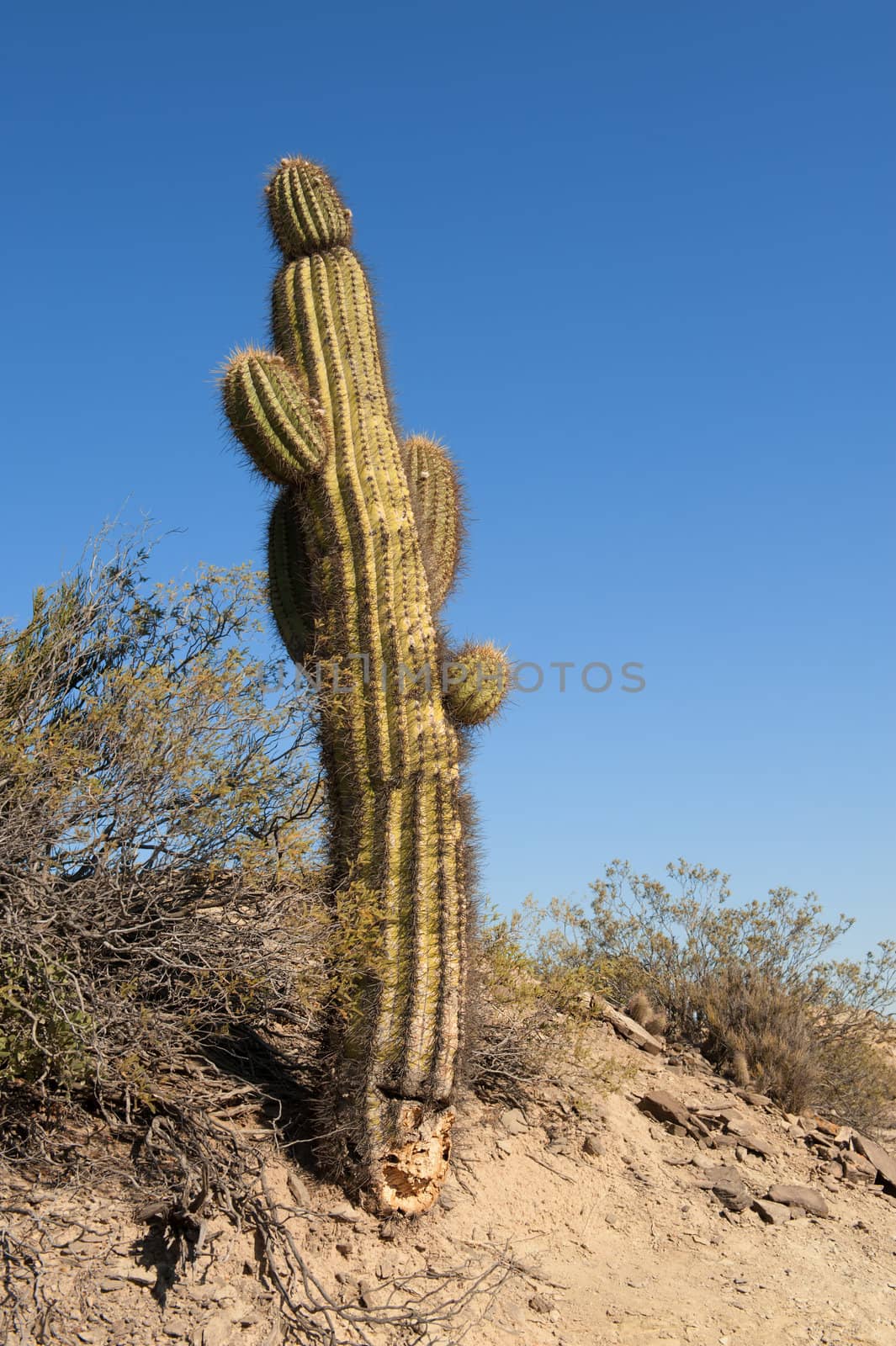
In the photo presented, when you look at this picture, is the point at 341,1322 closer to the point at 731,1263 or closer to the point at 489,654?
the point at 731,1263

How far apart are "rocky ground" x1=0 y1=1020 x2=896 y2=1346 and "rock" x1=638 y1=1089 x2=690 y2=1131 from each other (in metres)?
0.01

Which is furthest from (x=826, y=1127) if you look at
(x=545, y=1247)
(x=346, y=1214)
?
(x=346, y=1214)

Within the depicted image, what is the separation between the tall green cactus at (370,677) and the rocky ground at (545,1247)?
1.55 ft

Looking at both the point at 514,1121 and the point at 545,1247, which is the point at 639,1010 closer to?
the point at 514,1121

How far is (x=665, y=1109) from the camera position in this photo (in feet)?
23.6

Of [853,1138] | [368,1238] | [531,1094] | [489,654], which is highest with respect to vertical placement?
[489,654]

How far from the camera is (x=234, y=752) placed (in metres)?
5.80

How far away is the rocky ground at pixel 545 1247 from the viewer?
4441 millimetres

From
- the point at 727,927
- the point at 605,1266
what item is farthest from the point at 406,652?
the point at 727,927

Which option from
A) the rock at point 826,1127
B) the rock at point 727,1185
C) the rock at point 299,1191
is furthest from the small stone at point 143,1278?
the rock at point 826,1127

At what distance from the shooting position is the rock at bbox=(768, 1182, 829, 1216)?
6.52 meters

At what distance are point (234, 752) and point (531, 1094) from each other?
306cm

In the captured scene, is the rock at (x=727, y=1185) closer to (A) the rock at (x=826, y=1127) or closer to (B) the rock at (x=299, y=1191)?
(A) the rock at (x=826, y=1127)

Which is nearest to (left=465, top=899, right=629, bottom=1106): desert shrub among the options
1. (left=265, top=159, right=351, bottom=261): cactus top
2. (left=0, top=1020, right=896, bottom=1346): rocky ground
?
(left=0, top=1020, right=896, bottom=1346): rocky ground
